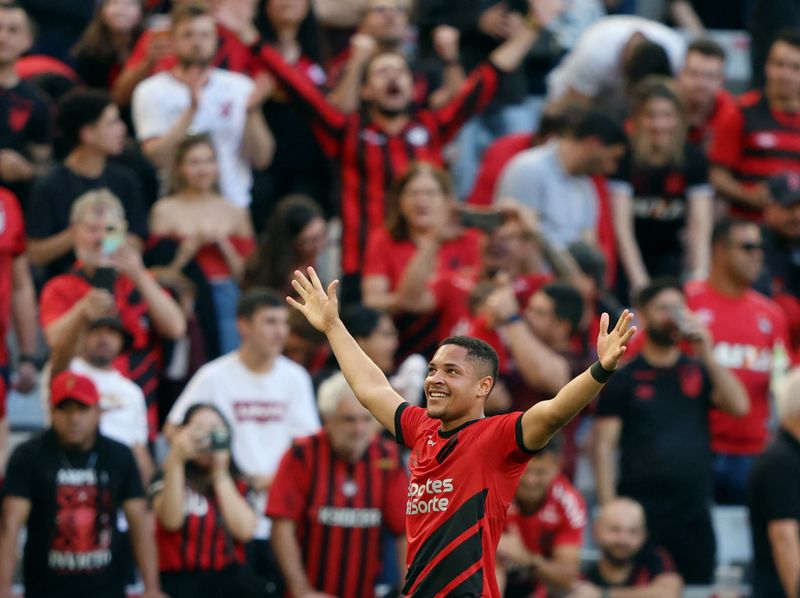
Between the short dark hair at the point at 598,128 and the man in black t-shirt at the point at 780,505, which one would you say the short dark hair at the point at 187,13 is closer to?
the short dark hair at the point at 598,128

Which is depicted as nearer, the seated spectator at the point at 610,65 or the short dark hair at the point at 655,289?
the short dark hair at the point at 655,289

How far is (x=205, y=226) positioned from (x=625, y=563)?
3172 millimetres

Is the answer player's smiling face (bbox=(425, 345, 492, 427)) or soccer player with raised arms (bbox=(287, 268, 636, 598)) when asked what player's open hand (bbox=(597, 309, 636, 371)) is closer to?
soccer player with raised arms (bbox=(287, 268, 636, 598))

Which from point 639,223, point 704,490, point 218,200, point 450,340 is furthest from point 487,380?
point 639,223

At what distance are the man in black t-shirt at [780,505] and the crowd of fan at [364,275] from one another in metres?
0.02

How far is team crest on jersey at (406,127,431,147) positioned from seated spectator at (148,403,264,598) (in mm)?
3134

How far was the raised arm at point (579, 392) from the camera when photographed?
6652 mm

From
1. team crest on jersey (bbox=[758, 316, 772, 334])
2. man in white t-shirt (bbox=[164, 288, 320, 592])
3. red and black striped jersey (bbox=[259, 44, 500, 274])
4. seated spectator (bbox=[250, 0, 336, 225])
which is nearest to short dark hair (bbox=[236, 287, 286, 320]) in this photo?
man in white t-shirt (bbox=[164, 288, 320, 592])

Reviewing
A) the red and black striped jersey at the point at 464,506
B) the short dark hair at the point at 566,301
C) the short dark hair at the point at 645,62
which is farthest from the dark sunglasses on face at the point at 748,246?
the red and black striped jersey at the point at 464,506

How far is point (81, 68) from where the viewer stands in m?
12.7

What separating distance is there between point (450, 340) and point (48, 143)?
16.2 feet

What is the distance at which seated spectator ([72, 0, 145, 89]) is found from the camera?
12344 millimetres

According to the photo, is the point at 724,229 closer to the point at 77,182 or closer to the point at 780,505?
the point at 780,505

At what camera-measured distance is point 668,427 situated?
10.8 m
